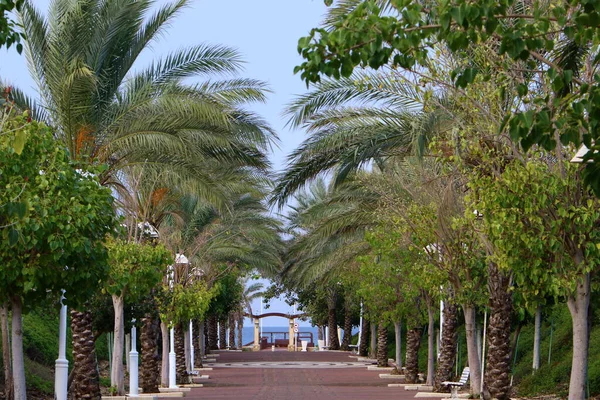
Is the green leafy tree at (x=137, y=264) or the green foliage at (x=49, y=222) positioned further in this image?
the green leafy tree at (x=137, y=264)

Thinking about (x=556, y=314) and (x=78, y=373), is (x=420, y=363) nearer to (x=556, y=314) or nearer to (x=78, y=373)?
(x=556, y=314)

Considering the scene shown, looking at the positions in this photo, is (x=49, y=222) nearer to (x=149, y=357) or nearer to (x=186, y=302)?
(x=149, y=357)

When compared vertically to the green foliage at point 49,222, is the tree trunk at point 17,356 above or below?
below

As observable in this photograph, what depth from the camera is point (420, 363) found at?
144 ft

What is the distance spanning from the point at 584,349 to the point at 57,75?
1048cm

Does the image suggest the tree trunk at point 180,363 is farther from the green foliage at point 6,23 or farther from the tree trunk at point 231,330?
the tree trunk at point 231,330

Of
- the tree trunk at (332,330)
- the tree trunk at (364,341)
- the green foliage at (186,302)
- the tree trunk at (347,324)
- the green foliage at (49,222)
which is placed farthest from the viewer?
the tree trunk at (332,330)

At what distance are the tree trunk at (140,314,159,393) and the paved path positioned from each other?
1.05 meters

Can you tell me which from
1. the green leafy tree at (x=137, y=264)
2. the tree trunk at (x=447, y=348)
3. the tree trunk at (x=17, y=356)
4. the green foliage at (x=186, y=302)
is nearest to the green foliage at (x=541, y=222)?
the tree trunk at (x=17, y=356)

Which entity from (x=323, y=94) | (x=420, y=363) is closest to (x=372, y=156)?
(x=323, y=94)

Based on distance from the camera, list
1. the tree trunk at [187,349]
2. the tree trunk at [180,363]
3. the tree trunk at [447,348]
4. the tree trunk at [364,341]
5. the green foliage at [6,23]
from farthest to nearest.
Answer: the tree trunk at [364,341]
the tree trunk at [187,349]
the tree trunk at [180,363]
the tree trunk at [447,348]
the green foliage at [6,23]

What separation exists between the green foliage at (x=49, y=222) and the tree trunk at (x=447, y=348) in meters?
13.9

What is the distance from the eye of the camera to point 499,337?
20.3 m

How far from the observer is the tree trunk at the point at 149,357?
1046 inches
